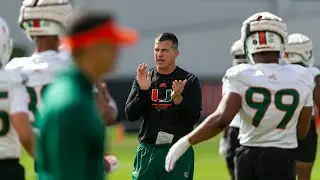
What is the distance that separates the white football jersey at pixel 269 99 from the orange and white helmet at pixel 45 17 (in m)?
1.25

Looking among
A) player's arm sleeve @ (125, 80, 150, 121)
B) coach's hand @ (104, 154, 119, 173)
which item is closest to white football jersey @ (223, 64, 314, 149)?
coach's hand @ (104, 154, 119, 173)

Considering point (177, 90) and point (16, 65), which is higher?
point (16, 65)

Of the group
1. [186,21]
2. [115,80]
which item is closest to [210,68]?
[186,21]

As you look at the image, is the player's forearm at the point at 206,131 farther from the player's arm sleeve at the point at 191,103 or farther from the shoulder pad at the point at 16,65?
the player's arm sleeve at the point at 191,103

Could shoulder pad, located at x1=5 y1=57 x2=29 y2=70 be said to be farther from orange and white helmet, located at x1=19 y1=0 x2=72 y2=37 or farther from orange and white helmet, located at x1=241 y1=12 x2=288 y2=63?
orange and white helmet, located at x1=241 y1=12 x2=288 y2=63

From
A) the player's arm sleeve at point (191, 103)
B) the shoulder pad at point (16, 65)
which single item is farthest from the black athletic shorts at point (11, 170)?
the player's arm sleeve at point (191, 103)

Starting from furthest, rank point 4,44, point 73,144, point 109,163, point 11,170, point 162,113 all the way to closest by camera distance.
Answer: point 162,113
point 4,44
point 11,170
point 109,163
point 73,144

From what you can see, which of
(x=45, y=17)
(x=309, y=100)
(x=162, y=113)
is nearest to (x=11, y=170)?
(x=45, y=17)

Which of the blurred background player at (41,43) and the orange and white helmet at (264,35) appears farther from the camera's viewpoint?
the orange and white helmet at (264,35)

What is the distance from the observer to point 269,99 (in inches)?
288

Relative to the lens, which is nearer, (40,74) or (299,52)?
(40,74)

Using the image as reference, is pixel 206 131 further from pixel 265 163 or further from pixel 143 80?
pixel 143 80

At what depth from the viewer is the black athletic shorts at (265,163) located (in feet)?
24.3

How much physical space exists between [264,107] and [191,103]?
1.84 meters
